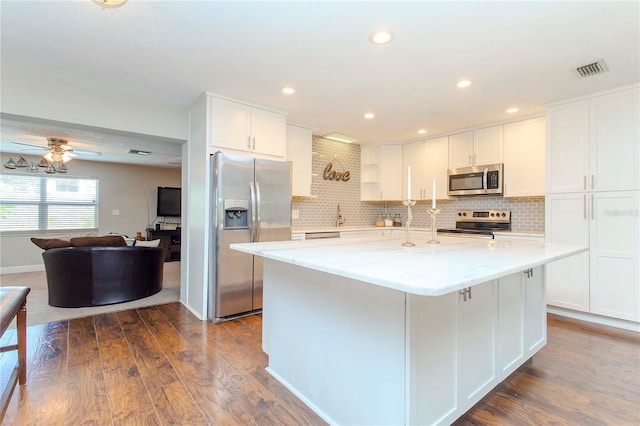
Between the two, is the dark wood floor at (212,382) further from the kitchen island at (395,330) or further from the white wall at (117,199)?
the white wall at (117,199)

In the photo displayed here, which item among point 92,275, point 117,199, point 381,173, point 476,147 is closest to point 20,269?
point 117,199

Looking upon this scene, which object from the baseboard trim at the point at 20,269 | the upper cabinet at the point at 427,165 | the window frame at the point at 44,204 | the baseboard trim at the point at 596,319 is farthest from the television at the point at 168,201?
the baseboard trim at the point at 596,319

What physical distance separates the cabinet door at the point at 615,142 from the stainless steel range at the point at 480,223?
3.79 ft

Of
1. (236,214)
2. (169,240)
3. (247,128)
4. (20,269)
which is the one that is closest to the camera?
(236,214)

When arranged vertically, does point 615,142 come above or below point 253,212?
above

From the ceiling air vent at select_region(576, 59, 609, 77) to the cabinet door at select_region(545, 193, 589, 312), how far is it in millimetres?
1231

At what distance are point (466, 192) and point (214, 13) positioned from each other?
376 cm

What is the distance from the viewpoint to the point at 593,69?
2.57 metres

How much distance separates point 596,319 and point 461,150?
8.27 feet

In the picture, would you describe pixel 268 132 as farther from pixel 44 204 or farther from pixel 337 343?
pixel 44 204

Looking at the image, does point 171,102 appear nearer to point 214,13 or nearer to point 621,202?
point 214,13

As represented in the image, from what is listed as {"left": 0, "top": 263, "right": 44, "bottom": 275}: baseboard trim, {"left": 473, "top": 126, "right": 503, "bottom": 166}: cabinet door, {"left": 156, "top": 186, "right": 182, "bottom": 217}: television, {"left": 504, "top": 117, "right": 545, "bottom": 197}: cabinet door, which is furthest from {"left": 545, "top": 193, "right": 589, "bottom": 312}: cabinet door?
{"left": 0, "top": 263, "right": 44, "bottom": 275}: baseboard trim

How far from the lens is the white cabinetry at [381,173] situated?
17.0 ft

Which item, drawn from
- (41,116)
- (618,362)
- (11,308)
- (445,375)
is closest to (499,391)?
(445,375)
